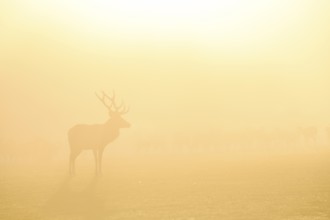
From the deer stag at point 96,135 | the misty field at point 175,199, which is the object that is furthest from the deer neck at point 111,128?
the misty field at point 175,199

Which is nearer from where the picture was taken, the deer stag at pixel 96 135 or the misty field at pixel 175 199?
the misty field at pixel 175 199

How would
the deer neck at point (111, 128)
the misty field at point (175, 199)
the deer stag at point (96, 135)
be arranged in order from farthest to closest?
the deer neck at point (111, 128) → the deer stag at point (96, 135) → the misty field at point (175, 199)

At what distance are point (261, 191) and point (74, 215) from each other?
11.2 meters

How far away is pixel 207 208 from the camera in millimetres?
20531

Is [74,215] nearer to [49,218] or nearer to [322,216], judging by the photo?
[49,218]

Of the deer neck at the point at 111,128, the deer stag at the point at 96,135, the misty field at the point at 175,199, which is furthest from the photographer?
the deer neck at the point at 111,128

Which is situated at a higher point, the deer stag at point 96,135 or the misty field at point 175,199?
the deer stag at point 96,135

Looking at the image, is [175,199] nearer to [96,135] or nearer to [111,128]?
[111,128]

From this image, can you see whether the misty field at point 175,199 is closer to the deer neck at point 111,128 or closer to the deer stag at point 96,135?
the deer stag at point 96,135

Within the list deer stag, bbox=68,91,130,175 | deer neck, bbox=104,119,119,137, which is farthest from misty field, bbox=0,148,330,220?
deer neck, bbox=104,119,119,137

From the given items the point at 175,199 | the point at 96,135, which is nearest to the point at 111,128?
the point at 96,135

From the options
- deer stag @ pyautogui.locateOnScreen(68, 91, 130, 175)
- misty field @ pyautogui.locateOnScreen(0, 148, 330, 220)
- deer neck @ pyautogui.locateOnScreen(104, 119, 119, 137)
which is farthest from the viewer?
deer neck @ pyautogui.locateOnScreen(104, 119, 119, 137)

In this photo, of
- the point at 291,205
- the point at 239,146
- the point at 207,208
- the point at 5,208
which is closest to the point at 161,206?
the point at 207,208

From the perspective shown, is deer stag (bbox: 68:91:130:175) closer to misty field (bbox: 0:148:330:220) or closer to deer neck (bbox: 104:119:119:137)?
deer neck (bbox: 104:119:119:137)
